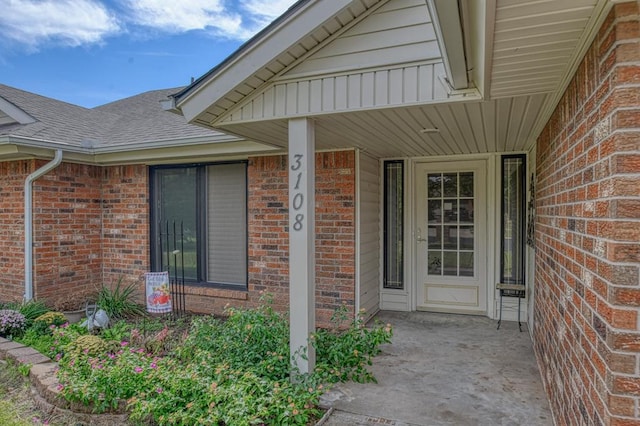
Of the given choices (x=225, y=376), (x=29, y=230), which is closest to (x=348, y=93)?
(x=225, y=376)

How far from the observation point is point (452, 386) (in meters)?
3.43

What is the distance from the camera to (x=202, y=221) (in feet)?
19.2

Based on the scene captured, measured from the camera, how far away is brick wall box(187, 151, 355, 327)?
195 inches

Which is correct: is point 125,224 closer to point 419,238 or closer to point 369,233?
point 369,233

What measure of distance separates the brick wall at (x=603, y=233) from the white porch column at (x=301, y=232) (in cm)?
171

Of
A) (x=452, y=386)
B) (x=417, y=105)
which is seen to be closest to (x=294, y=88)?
(x=417, y=105)

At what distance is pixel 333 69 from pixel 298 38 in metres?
0.32

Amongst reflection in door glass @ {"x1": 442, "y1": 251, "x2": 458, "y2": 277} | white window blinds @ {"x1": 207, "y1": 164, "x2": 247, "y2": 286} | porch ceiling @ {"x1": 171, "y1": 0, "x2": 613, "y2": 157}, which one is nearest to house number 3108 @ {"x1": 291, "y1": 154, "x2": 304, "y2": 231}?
porch ceiling @ {"x1": 171, "y1": 0, "x2": 613, "y2": 157}

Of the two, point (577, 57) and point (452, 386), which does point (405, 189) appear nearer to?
point (452, 386)

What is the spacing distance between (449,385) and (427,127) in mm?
2171

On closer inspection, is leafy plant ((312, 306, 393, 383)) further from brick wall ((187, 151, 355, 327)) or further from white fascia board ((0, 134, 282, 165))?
white fascia board ((0, 134, 282, 165))

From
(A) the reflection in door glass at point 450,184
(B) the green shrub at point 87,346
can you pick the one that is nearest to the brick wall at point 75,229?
(B) the green shrub at point 87,346

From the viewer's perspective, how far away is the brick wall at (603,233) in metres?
1.50

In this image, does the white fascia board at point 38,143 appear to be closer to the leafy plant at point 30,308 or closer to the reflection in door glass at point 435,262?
the leafy plant at point 30,308
